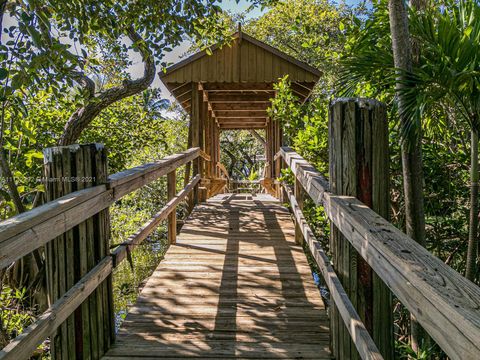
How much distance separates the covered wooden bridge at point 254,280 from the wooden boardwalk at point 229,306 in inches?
0.5

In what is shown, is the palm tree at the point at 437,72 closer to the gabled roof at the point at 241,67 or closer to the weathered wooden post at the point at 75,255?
the weathered wooden post at the point at 75,255

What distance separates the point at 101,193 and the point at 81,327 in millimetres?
756

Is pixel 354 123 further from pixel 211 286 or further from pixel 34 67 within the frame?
pixel 34 67

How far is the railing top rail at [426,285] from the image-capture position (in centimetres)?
73

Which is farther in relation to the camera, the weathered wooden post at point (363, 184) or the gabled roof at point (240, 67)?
the gabled roof at point (240, 67)

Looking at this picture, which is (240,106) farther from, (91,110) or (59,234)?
(59,234)

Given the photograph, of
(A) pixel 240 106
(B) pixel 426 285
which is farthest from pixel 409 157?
(A) pixel 240 106

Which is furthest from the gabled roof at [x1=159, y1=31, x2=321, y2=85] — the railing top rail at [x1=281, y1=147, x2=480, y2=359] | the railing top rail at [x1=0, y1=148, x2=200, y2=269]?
the railing top rail at [x1=281, y1=147, x2=480, y2=359]

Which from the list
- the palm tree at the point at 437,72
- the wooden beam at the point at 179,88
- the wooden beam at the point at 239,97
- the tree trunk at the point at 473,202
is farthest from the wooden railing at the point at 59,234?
the wooden beam at the point at 239,97

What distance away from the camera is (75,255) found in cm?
213

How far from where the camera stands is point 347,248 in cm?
200

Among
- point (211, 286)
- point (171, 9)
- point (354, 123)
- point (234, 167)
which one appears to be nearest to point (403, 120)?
point (354, 123)

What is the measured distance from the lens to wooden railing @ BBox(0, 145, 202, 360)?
126cm

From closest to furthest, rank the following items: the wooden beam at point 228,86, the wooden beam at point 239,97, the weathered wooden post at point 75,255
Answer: the weathered wooden post at point 75,255, the wooden beam at point 228,86, the wooden beam at point 239,97
